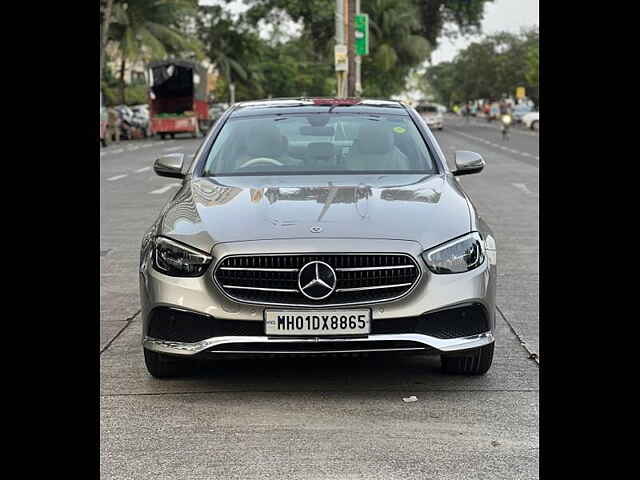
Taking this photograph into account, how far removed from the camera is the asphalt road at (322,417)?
4.80 meters

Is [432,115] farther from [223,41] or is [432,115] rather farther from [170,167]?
[170,167]

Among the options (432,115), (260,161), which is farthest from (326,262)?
(432,115)

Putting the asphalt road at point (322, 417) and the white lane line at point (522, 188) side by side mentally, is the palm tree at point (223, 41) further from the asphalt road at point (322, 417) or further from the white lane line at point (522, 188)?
the asphalt road at point (322, 417)

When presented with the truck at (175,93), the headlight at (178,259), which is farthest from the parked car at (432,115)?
the headlight at (178,259)

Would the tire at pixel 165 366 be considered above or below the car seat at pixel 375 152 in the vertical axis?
below

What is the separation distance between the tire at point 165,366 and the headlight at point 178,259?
1.65 ft

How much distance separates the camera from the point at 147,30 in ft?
177

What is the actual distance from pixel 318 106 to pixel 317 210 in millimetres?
1882

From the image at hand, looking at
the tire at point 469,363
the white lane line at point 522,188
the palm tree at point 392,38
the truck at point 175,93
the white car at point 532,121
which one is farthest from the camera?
the white car at point 532,121

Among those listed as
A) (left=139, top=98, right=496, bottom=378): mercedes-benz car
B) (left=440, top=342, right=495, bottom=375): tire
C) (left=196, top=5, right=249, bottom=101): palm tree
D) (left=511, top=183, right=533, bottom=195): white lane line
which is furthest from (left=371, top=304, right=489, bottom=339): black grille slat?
(left=196, top=5, right=249, bottom=101): palm tree
